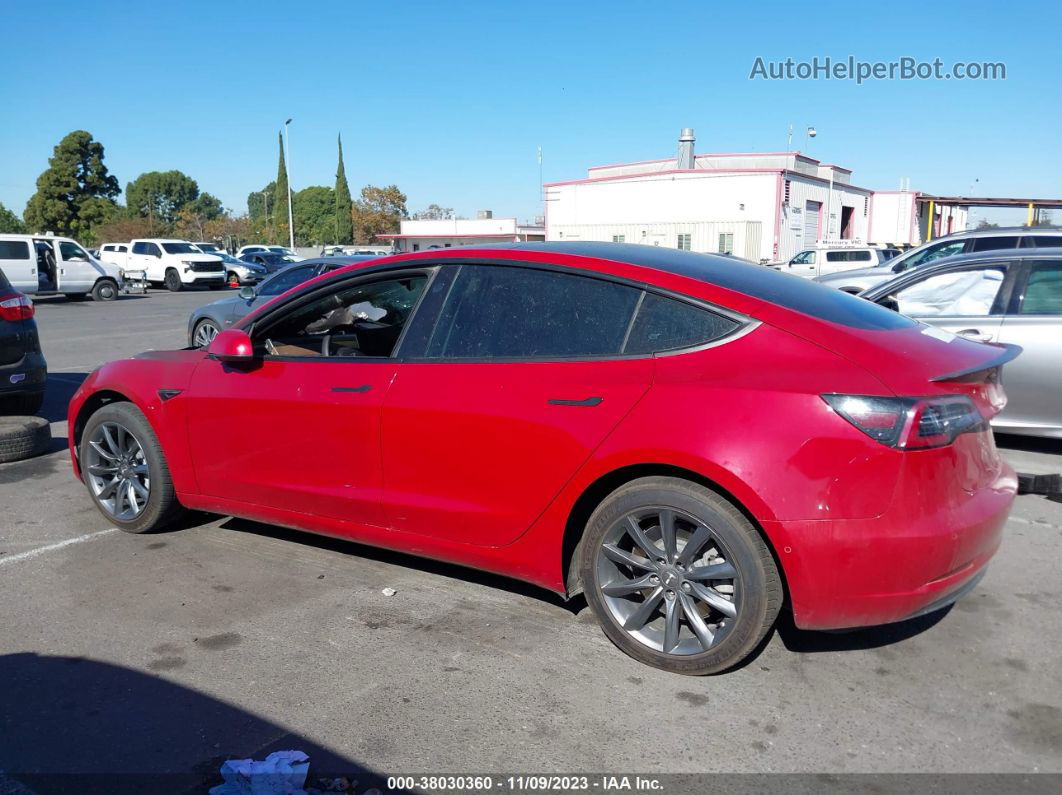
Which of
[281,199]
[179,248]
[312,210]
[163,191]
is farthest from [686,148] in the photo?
[163,191]

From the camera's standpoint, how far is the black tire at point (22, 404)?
25.4ft

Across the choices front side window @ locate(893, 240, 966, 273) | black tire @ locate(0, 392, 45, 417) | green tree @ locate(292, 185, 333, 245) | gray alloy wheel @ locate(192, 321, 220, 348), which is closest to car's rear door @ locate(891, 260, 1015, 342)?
black tire @ locate(0, 392, 45, 417)

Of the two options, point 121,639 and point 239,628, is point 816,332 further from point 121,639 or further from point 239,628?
point 121,639

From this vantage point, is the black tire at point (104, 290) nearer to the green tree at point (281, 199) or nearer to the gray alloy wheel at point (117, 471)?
the gray alloy wheel at point (117, 471)

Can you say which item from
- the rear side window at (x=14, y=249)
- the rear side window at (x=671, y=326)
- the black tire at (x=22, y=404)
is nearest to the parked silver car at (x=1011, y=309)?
the rear side window at (x=671, y=326)

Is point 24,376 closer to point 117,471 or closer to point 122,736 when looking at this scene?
point 117,471

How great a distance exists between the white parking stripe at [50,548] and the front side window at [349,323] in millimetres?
1548

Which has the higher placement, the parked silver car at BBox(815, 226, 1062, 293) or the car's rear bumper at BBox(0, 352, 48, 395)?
the parked silver car at BBox(815, 226, 1062, 293)

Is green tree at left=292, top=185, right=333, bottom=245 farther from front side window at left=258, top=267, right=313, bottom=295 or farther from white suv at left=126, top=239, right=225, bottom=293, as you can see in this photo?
front side window at left=258, top=267, right=313, bottom=295

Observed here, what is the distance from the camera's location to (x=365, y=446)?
4008 mm

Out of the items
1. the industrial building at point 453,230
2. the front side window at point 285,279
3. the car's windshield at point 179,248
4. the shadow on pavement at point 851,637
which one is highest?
the industrial building at point 453,230

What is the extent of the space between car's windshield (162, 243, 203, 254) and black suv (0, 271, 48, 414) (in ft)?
92.9

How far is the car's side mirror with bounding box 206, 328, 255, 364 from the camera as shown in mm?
4336

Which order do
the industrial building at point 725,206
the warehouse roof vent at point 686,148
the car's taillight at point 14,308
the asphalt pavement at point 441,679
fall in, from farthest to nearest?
1. the warehouse roof vent at point 686,148
2. the industrial building at point 725,206
3. the car's taillight at point 14,308
4. the asphalt pavement at point 441,679
